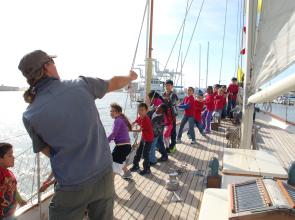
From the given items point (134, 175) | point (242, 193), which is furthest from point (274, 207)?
point (134, 175)

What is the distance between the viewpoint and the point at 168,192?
5543 mm

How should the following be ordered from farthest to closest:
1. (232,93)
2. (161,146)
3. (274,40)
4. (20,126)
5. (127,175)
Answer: (20,126) → (232,93) → (161,146) → (127,175) → (274,40)

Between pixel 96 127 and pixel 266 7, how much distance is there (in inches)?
105

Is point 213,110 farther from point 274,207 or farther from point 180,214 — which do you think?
point 274,207

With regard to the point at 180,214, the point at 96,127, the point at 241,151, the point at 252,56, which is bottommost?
the point at 180,214

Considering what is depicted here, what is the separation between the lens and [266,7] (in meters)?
3.66

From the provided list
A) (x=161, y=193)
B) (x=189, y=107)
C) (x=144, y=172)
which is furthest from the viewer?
(x=189, y=107)

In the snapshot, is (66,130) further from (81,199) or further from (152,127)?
(152,127)

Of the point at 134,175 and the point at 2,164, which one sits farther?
the point at 134,175

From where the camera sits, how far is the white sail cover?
3.19m

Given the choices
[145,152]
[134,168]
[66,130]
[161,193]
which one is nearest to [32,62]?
[66,130]

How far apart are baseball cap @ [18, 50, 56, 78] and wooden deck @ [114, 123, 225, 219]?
3200 millimetres

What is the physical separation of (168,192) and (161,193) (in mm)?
129

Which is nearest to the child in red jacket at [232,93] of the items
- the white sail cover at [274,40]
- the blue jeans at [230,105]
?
the blue jeans at [230,105]
